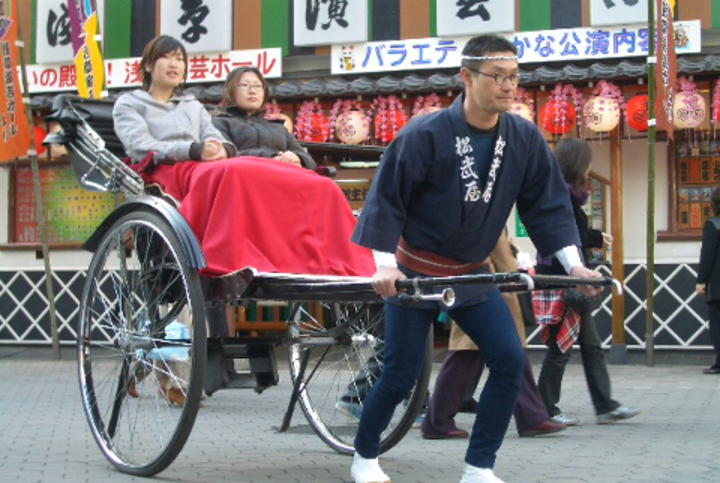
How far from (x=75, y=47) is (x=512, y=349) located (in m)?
10.1

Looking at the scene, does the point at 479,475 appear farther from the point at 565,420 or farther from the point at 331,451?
the point at 565,420

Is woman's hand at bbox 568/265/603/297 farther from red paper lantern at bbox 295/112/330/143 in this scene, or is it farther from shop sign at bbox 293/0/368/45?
shop sign at bbox 293/0/368/45

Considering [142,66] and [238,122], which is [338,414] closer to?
[238,122]

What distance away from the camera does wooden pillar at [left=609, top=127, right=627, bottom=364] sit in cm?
1265

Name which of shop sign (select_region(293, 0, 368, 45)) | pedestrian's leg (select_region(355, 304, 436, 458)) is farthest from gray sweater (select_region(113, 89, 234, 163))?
shop sign (select_region(293, 0, 368, 45))

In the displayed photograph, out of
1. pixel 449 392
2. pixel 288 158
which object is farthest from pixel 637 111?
pixel 288 158

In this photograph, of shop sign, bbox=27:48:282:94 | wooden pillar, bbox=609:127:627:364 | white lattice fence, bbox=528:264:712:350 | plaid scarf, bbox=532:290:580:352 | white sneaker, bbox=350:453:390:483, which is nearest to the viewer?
white sneaker, bbox=350:453:390:483

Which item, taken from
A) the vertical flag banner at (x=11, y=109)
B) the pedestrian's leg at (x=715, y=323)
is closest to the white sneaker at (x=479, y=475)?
the pedestrian's leg at (x=715, y=323)

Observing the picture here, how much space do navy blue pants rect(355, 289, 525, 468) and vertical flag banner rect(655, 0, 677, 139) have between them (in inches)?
295

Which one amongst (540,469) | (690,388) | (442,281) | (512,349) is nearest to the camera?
(442,281)

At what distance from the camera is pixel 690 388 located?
9945 mm

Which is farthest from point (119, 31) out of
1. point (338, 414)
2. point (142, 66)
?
point (338, 414)

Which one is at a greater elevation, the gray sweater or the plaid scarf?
the gray sweater

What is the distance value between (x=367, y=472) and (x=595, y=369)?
3125mm
